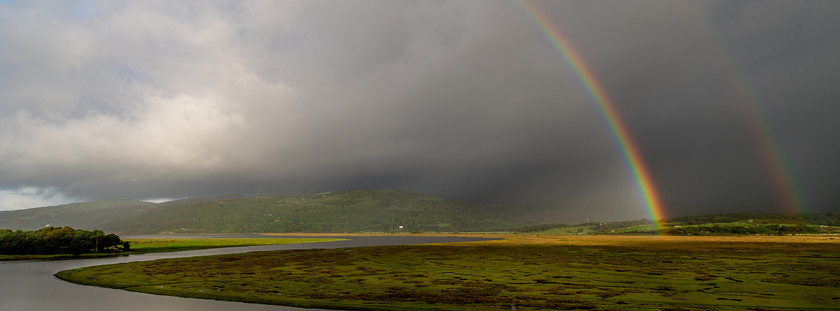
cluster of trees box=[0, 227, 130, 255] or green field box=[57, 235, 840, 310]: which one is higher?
cluster of trees box=[0, 227, 130, 255]

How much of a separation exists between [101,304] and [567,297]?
142 feet

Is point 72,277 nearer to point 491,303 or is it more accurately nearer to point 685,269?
point 491,303

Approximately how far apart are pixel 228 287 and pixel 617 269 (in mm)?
56288

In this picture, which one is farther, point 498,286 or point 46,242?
point 46,242

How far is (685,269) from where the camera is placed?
216 ft

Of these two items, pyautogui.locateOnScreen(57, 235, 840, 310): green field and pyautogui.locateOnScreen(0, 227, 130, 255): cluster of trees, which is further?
pyautogui.locateOnScreen(0, 227, 130, 255): cluster of trees

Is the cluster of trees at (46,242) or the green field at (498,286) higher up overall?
the cluster of trees at (46,242)

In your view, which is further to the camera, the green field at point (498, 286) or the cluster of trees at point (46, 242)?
the cluster of trees at point (46, 242)

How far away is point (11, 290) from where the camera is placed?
159 feet

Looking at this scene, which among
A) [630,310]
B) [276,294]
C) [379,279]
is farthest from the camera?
[379,279]

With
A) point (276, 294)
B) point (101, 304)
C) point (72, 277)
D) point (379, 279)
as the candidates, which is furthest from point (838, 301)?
point (72, 277)

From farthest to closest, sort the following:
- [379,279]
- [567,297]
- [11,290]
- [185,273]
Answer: [185,273] < [379,279] < [11,290] < [567,297]

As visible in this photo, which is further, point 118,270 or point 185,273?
point 118,270

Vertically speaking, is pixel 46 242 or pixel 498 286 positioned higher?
pixel 46 242
